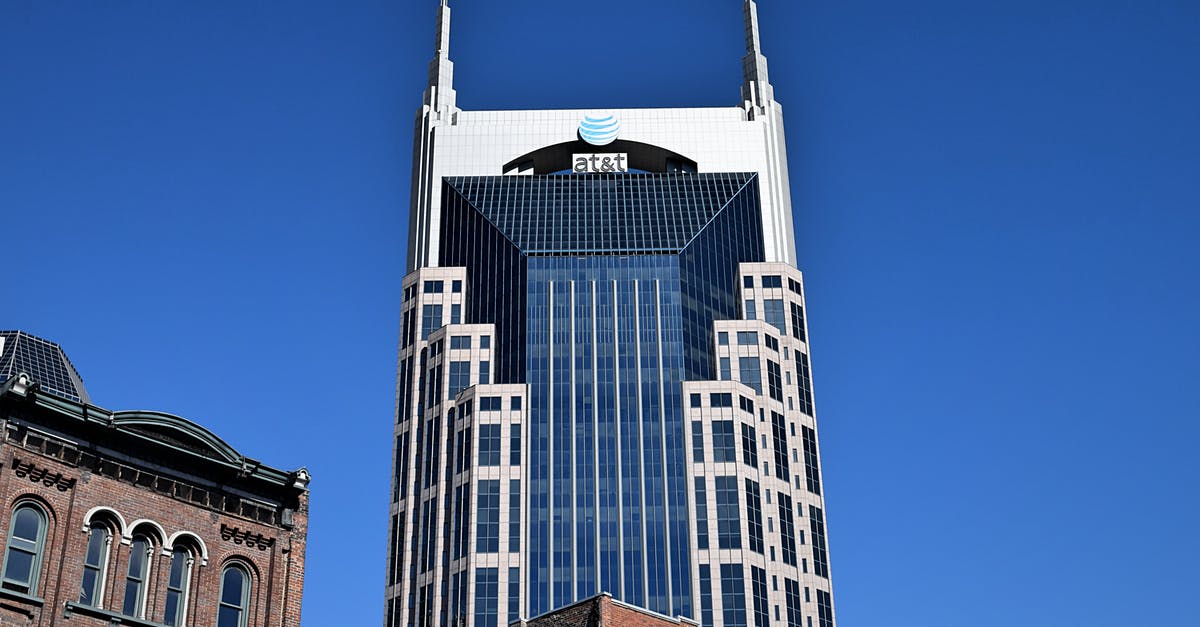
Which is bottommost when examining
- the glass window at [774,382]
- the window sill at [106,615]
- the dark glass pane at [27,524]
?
the window sill at [106,615]

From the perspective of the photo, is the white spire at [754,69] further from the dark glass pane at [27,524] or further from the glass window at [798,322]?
the dark glass pane at [27,524]

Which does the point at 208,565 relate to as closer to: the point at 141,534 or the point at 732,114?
the point at 141,534

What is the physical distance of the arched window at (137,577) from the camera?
4834cm

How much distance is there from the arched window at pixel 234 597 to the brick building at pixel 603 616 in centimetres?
1061

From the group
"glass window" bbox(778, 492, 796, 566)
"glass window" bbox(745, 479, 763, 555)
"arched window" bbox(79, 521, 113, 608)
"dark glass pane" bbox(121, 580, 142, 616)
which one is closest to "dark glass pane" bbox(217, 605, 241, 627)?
"dark glass pane" bbox(121, 580, 142, 616)

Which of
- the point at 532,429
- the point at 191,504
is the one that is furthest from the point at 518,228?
the point at 191,504

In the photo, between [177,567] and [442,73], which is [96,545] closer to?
[177,567]

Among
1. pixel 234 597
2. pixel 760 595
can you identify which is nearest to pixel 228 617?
pixel 234 597

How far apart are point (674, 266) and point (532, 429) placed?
25.2m

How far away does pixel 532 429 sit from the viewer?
15925cm

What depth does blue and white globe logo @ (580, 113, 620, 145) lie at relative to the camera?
183 metres

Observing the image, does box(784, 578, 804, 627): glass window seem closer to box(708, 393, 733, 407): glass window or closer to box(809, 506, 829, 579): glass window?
box(809, 506, 829, 579): glass window

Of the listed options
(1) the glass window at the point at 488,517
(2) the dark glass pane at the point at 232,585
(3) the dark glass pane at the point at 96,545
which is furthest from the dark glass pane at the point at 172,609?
(1) the glass window at the point at 488,517

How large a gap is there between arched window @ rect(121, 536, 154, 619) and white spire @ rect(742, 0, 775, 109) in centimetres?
14712
